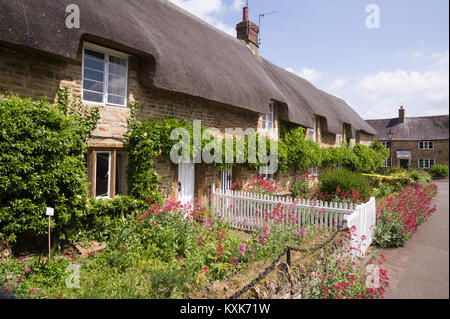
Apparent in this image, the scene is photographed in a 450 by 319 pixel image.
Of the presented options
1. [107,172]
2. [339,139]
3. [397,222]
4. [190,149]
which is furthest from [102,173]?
[339,139]

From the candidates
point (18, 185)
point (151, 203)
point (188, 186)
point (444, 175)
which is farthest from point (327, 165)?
point (444, 175)

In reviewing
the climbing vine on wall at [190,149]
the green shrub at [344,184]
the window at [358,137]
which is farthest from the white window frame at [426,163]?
the green shrub at [344,184]

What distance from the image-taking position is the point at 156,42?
269 inches

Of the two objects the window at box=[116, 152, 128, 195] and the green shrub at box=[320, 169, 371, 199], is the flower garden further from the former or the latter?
the green shrub at box=[320, 169, 371, 199]

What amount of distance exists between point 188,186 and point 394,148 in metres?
36.2

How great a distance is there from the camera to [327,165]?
16078 mm

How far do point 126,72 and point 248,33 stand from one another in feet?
31.2

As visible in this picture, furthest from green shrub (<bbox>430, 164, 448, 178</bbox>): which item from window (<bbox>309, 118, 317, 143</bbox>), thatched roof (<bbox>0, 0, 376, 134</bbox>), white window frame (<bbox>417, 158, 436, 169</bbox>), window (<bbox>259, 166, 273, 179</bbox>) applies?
window (<bbox>259, 166, 273, 179</bbox>)

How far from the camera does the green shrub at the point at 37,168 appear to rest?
14.2 feet

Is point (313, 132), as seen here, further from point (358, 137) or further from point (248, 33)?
point (358, 137)

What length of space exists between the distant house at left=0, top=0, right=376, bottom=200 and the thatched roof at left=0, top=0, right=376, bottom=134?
2cm

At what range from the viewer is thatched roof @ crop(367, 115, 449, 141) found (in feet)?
107

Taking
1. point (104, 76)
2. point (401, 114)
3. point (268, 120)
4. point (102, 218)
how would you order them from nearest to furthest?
point (102, 218) → point (104, 76) → point (268, 120) → point (401, 114)

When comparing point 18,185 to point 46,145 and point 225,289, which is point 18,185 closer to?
point 46,145
